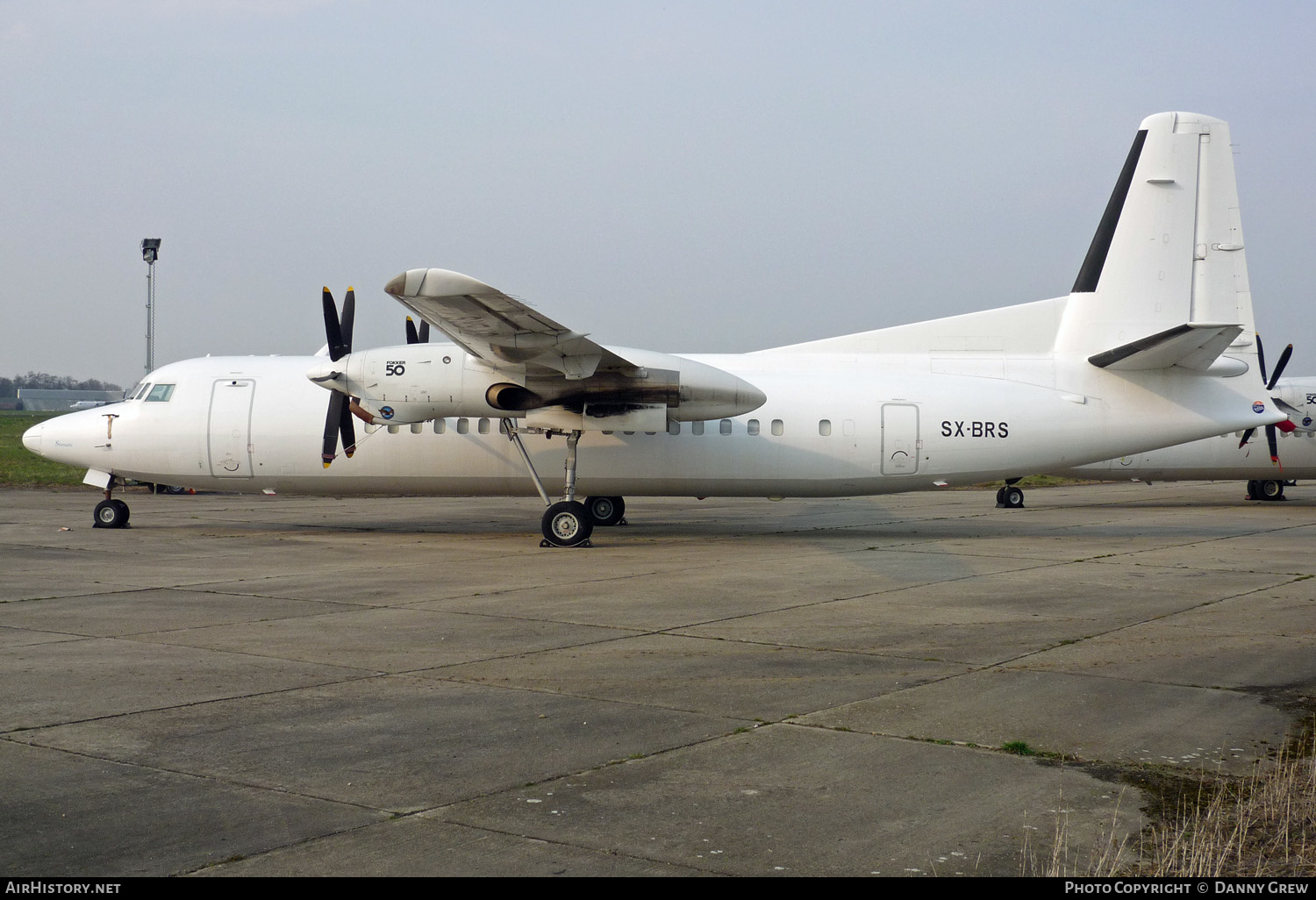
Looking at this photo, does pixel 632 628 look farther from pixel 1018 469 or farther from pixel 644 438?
pixel 1018 469

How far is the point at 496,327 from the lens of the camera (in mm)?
15141

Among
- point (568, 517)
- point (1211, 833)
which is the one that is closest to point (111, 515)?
point (568, 517)

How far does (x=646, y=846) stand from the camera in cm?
469

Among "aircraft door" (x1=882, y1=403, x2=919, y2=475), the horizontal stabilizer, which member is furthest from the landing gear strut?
the horizontal stabilizer

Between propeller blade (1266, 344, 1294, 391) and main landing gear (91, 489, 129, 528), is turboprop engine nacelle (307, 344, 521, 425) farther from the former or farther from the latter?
propeller blade (1266, 344, 1294, 391)

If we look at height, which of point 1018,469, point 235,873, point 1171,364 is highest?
point 1171,364

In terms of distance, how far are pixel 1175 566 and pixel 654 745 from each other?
11610mm

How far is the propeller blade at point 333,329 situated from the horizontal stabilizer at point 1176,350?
41.6 feet

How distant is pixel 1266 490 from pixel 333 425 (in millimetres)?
28541

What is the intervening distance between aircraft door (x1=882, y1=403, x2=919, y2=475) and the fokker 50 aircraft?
0.11ft

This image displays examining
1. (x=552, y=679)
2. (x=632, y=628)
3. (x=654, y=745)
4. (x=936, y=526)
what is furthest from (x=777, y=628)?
(x=936, y=526)

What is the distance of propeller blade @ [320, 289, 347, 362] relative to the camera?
17125mm

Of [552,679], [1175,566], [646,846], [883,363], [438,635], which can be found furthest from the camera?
[883,363]

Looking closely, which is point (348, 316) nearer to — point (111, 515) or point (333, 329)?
point (333, 329)
